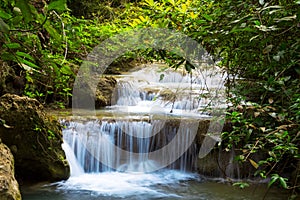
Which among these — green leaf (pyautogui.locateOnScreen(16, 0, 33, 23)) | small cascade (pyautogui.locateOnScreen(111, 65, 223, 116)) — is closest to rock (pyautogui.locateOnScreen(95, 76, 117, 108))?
small cascade (pyautogui.locateOnScreen(111, 65, 223, 116))

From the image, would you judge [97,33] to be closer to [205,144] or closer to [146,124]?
[146,124]

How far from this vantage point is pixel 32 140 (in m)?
4.70

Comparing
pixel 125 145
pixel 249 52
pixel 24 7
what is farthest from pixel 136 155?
pixel 24 7

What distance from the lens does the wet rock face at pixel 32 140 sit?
457cm

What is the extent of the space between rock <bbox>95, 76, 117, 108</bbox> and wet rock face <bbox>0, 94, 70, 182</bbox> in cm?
311

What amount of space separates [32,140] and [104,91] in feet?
12.7

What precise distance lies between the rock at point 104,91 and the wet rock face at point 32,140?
3.11 m

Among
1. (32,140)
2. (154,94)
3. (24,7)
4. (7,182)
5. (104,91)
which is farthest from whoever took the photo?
(104,91)

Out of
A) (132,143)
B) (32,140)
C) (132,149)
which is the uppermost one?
(32,140)

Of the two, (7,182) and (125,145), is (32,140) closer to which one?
(125,145)

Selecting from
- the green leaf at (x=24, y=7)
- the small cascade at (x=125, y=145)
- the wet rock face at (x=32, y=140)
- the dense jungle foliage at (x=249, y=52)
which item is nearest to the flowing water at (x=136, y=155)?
the small cascade at (x=125, y=145)

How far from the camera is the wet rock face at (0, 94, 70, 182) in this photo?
4.57 metres

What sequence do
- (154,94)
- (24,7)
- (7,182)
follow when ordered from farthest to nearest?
(154,94) < (7,182) < (24,7)

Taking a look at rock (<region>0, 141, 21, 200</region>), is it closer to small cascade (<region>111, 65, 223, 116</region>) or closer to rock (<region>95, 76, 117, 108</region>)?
small cascade (<region>111, 65, 223, 116</region>)
